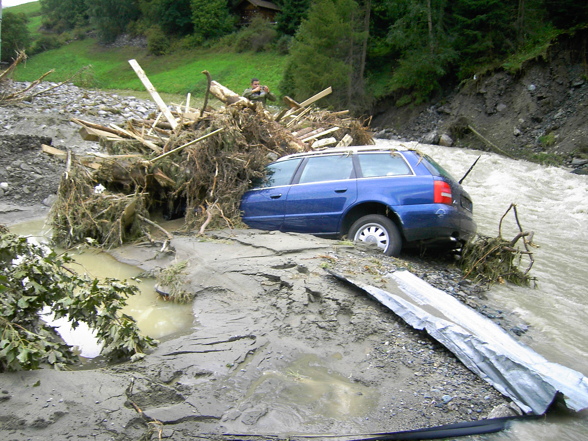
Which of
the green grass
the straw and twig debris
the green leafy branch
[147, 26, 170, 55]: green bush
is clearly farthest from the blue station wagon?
[147, 26, 170, 55]: green bush

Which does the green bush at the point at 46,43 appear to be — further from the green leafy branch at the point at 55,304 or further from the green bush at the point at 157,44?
the green leafy branch at the point at 55,304

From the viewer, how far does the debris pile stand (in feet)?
30.2

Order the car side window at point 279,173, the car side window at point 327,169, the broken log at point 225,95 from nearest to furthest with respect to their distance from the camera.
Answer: the car side window at point 327,169, the car side window at point 279,173, the broken log at point 225,95

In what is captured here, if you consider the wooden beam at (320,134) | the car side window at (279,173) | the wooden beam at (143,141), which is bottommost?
the car side window at (279,173)

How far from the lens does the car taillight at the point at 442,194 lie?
755cm

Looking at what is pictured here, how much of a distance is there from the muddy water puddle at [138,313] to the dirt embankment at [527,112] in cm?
1619

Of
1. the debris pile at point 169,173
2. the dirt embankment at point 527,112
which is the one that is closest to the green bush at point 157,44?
the dirt embankment at point 527,112

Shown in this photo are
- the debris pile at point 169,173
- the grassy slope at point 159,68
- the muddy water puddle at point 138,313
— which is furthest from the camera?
the grassy slope at point 159,68

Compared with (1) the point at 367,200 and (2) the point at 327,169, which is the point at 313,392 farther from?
(2) the point at 327,169

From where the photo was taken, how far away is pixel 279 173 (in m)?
9.16

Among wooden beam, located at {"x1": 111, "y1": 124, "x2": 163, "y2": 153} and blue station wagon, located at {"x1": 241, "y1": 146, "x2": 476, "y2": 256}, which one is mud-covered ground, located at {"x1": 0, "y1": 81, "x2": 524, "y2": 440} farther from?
wooden beam, located at {"x1": 111, "y1": 124, "x2": 163, "y2": 153}

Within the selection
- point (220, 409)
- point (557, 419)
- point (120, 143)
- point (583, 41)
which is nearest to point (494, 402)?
point (557, 419)

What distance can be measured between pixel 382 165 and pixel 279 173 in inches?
74.6

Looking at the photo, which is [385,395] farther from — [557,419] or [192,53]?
[192,53]
